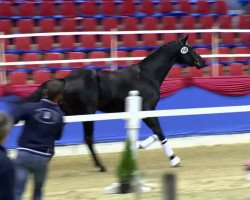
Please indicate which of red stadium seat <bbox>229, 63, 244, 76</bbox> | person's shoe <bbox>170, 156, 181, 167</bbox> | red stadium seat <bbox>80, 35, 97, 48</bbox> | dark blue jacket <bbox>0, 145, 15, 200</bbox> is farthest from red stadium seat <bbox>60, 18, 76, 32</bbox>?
dark blue jacket <bbox>0, 145, 15, 200</bbox>

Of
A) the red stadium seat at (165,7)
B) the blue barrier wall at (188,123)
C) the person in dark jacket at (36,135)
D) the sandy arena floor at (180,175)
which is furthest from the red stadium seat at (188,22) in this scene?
the person in dark jacket at (36,135)

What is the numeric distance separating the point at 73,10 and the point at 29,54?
11.6ft

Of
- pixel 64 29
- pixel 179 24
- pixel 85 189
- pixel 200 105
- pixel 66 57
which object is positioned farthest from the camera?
pixel 179 24

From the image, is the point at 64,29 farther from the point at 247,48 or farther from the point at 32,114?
the point at 32,114

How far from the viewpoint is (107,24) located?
16.3 m

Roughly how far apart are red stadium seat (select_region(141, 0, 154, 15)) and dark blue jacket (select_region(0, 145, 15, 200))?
44.0 ft

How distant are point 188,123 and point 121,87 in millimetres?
3164

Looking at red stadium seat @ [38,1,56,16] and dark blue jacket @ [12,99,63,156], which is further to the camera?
red stadium seat @ [38,1,56,16]

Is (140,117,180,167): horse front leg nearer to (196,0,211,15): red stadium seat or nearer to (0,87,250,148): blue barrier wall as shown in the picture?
(0,87,250,148): blue barrier wall

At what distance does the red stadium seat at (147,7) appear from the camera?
17609 mm

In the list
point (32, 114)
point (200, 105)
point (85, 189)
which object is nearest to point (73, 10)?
point (200, 105)

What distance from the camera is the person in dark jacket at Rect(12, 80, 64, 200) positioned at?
609 cm

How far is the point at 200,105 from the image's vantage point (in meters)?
13.4

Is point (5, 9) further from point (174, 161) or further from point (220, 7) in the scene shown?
point (174, 161)
